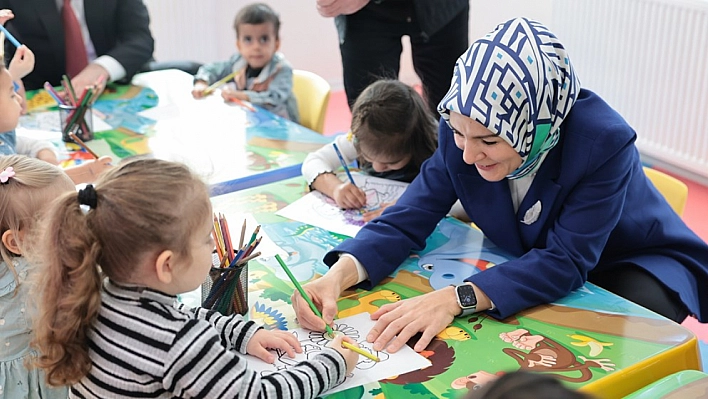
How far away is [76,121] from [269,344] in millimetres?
1313

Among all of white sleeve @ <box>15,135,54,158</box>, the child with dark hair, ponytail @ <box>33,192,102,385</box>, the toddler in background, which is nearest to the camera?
the child with dark hair

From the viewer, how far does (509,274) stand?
1548 mm

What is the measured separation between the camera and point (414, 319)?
1.45m

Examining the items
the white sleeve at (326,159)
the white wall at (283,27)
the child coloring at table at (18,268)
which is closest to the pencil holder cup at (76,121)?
the white sleeve at (326,159)

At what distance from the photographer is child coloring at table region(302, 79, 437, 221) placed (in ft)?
6.78

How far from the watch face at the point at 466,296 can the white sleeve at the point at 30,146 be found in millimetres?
1325

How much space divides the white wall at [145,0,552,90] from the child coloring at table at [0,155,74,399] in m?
3.27

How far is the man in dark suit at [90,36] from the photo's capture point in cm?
293

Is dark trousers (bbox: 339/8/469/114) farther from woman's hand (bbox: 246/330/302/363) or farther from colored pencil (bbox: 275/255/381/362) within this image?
woman's hand (bbox: 246/330/302/363)

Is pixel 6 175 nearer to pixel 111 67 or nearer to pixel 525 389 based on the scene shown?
pixel 525 389

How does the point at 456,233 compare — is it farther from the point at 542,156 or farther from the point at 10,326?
the point at 10,326

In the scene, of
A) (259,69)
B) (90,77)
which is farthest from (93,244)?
(259,69)

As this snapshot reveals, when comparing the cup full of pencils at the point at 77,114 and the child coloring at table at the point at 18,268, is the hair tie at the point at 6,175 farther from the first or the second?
the cup full of pencils at the point at 77,114

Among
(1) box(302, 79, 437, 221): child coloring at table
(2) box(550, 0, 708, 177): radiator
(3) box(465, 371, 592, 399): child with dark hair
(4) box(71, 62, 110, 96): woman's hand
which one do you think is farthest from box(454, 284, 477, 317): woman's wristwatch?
(2) box(550, 0, 708, 177): radiator
